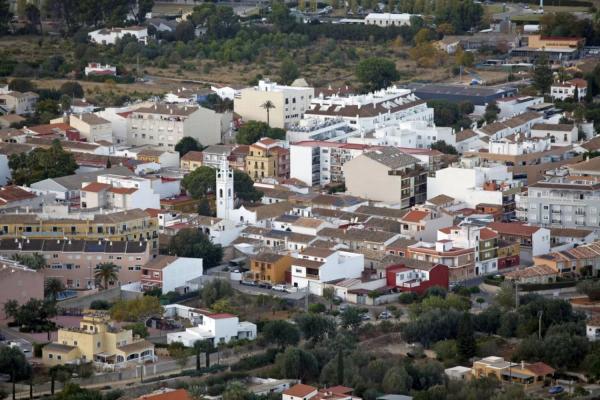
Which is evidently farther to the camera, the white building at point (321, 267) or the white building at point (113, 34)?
the white building at point (113, 34)

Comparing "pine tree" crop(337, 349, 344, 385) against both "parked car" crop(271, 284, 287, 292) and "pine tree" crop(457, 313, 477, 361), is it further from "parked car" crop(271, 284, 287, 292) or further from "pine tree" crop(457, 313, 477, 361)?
"parked car" crop(271, 284, 287, 292)

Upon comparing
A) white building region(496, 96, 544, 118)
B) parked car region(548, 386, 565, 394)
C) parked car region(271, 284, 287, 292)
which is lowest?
parked car region(548, 386, 565, 394)

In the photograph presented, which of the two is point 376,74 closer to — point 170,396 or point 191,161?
point 191,161

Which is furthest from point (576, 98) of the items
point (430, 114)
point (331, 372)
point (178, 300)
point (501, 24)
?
point (331, 372)

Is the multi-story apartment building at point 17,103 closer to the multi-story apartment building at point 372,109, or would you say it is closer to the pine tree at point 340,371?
the multi-story apartment building at point 372,109

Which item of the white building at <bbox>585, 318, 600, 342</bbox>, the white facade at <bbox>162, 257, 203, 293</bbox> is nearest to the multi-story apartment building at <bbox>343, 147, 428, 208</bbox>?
the white facade at <bbox>162, 257, 203, 293</bbox>

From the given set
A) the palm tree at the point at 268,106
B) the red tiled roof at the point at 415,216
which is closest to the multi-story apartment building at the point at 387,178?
the red tiled roof at the point at 415,216
